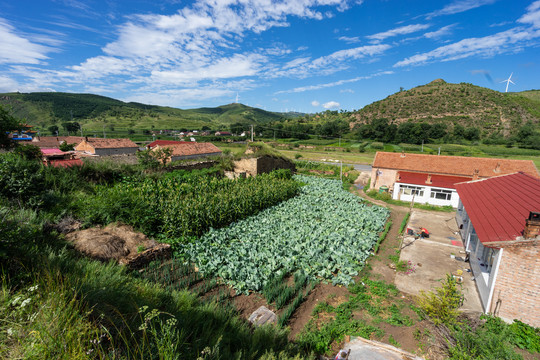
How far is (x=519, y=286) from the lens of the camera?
24.7 ft

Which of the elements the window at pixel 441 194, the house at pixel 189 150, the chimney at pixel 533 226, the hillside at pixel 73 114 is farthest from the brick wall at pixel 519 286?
the hillside at pixel 73 114

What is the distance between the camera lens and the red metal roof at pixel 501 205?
330 inches

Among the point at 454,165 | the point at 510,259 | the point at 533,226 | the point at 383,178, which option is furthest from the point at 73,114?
the point at 533,226

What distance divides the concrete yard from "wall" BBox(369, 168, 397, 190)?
342 inches

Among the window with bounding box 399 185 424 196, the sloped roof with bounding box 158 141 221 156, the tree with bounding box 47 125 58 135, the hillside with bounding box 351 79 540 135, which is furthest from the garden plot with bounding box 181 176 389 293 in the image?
the tree with bounding box 47 125 58 135

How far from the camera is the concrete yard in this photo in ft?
Answer: 31.8

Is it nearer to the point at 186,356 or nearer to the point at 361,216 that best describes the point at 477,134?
the point at 361,216

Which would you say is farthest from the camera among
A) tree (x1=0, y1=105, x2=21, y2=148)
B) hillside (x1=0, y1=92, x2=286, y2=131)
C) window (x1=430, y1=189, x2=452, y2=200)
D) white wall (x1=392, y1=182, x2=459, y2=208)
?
hillside (x1=0, y1=92, x2=286, y2=131)

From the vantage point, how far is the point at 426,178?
2333 cm

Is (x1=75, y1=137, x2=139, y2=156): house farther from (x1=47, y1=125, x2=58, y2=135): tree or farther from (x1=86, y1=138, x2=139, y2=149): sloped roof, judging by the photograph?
(x1=47, y1=125, x2=58, y2=135): tree

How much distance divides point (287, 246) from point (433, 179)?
1947 cm

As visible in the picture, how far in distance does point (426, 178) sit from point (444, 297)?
1943 cm

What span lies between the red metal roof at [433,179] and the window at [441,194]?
2.19 feet

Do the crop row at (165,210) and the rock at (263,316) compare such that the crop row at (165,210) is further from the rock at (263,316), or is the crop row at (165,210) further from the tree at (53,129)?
the tree at (53,129)
